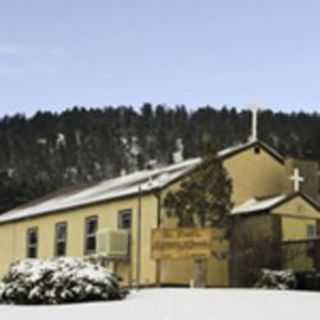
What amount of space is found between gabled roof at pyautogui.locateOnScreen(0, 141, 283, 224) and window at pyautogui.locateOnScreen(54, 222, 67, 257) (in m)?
0.66

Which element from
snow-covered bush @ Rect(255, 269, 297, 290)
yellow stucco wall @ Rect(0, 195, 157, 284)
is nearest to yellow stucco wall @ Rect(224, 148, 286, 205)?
yellow stucco wall @ Rect(0, 195, 157, 284)

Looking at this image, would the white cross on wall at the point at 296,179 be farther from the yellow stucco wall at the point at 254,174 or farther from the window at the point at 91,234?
the window at the point at 91,234

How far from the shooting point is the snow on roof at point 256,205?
2955 cm

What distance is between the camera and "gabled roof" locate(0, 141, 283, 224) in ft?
101

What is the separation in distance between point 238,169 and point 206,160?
3529 millimetres

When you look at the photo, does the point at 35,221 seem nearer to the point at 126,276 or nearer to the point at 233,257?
the point at 126,276

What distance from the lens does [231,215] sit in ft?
99.3

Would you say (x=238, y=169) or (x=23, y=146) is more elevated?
(x=23, y=146)

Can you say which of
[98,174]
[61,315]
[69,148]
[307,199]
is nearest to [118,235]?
[307,199]

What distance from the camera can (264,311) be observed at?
54.9 ft

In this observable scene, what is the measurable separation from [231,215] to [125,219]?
387cm

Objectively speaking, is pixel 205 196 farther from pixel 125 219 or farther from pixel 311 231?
pixel 311 231

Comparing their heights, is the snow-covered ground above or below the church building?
below

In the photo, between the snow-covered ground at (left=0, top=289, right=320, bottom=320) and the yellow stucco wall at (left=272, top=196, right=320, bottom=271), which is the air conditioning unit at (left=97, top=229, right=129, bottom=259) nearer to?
the yellow stucco wall at (left=272, top=196, right=320, bottom=271)
